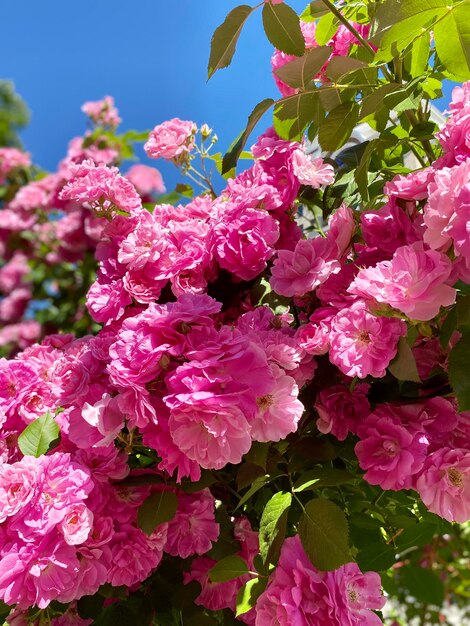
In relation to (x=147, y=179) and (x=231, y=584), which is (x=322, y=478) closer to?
(x=231, y=584)

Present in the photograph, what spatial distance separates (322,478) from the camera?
2.15 feet

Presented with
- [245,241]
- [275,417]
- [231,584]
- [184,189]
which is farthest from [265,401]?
[184,189]

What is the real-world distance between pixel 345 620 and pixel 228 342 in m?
0.30

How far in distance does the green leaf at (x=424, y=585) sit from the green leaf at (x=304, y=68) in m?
1.40

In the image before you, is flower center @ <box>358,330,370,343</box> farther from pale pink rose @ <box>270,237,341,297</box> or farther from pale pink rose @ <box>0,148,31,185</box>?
pale pink rose @ <box>0,148,31,185</box>

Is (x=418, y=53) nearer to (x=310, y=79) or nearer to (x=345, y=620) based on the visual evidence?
(x=310, y=79)

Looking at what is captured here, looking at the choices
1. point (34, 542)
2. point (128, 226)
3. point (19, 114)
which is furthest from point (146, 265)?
point (19, 114)

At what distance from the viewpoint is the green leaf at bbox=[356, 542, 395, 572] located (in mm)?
748

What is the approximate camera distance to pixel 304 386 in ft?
Answer: 2.35

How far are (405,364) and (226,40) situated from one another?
1.44 ft

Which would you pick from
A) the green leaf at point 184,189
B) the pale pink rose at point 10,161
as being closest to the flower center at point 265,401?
the green leaf at point 184,189

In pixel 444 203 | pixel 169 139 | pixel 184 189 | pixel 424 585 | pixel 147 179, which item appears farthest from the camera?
pixel 147 179

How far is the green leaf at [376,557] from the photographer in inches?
29.4

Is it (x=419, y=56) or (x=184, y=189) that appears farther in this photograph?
(x=184, y=189)
